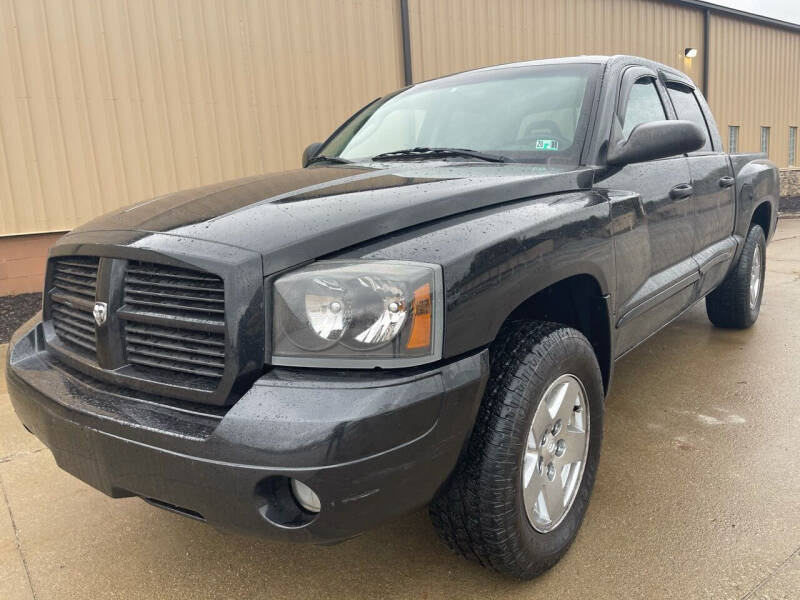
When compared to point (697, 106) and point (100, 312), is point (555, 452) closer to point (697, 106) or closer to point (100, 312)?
point (100, 312)

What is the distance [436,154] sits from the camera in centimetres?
256

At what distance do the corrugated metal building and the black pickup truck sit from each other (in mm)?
4581

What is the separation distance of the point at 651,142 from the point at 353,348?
1560 millimetres

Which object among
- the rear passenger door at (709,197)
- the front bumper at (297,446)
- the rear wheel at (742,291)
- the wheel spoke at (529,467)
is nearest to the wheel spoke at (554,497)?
the wheel spoke at (529,467)

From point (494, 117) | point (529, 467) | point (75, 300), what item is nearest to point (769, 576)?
point (529, 467)

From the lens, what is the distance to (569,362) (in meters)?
1.89

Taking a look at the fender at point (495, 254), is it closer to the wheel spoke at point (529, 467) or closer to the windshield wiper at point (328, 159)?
the wheel spoke at point (529, 467)

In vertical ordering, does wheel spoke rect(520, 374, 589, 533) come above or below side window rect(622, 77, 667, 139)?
below

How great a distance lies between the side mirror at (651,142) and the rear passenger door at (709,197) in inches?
30.3

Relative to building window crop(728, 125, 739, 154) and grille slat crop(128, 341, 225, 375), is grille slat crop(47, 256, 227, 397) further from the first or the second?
building window crop(728, 125, 739, 154)

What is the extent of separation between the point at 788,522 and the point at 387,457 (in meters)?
1.58

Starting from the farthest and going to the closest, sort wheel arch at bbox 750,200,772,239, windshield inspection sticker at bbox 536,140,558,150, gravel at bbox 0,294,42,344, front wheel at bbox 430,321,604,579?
1. gravel at bbox 0,294,42,344
2. wheel arch at bbox 750,200,772,239
3. windshield inspection sticker at bbox 536,140,558,150
4. front wheel at bbox 430,321,604,579

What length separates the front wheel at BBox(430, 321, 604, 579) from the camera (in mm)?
1646

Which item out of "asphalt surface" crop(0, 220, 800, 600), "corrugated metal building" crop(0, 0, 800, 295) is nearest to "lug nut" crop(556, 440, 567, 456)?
"asphalt surface" crop(0, 220, 800, 600)
